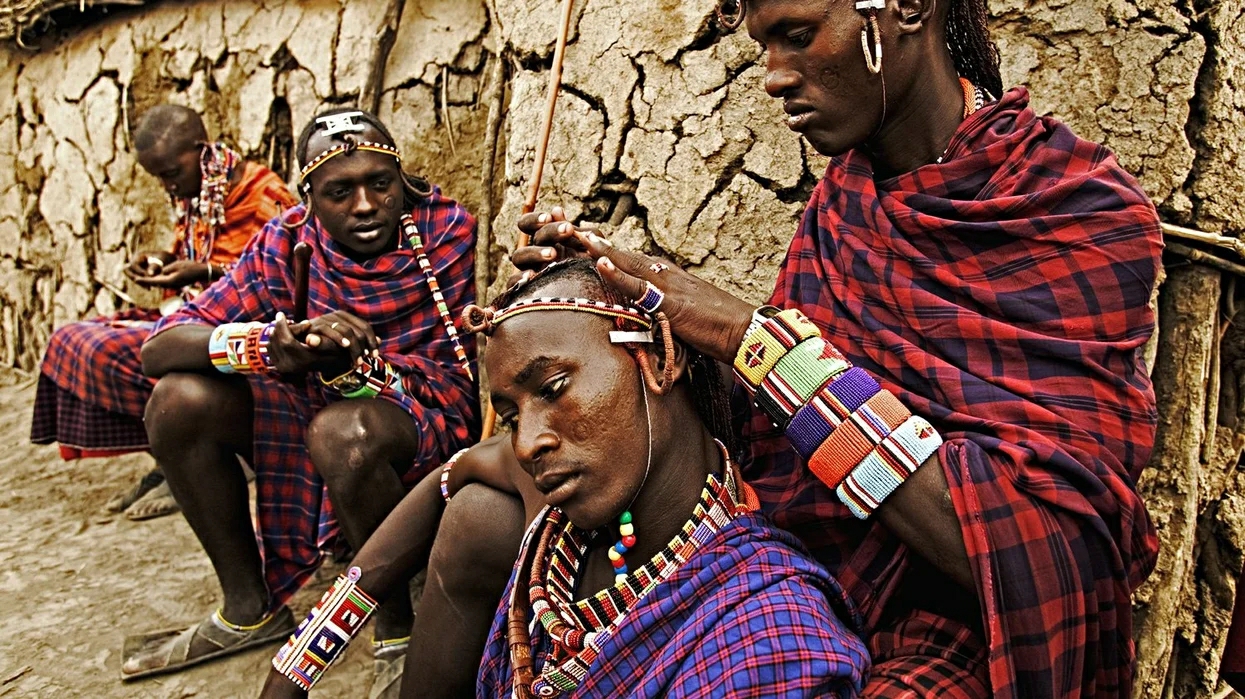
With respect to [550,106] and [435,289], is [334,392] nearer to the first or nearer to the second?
[435,289]

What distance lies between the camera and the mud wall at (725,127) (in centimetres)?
219

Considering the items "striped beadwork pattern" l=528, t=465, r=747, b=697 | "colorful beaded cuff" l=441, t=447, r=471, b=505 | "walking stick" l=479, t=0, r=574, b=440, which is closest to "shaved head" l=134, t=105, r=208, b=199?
"walking stick" l=479, t=0, r=574, b=440

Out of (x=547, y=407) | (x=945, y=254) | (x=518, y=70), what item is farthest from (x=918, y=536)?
(x=518, y=70)

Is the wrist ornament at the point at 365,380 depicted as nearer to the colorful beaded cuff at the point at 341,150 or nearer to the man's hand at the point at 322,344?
the man's hand at the point at 322,344

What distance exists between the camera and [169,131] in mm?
4340

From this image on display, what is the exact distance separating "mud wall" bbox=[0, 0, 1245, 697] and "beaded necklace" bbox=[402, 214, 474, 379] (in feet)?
0.57

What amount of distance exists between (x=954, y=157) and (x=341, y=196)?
6.31ft

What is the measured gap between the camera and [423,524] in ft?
7.52

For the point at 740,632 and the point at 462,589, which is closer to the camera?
the point at 740,632

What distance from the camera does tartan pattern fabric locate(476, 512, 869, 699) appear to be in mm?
1522

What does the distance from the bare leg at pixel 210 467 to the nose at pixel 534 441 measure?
1651mm

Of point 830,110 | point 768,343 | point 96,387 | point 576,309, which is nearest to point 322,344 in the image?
point 576,309

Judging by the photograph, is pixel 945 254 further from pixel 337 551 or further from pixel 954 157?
pixel 337 551

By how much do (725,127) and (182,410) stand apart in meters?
1.79
